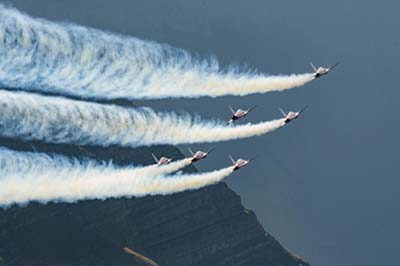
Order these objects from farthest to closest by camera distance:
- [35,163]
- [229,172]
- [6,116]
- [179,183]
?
[179,183] → [229,172] → [35,163] → [6,116]

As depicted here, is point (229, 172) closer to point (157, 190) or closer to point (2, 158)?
point (157, 190)

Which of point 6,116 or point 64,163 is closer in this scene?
point 6,116

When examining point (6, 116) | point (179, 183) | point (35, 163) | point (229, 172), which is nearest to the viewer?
point (6, 116)

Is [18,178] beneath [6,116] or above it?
beneath

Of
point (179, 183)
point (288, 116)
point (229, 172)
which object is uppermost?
point (288, 116)

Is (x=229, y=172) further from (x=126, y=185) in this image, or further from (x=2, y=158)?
(x=2, y=158)

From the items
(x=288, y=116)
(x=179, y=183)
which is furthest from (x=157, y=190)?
(x=288, y=116)
